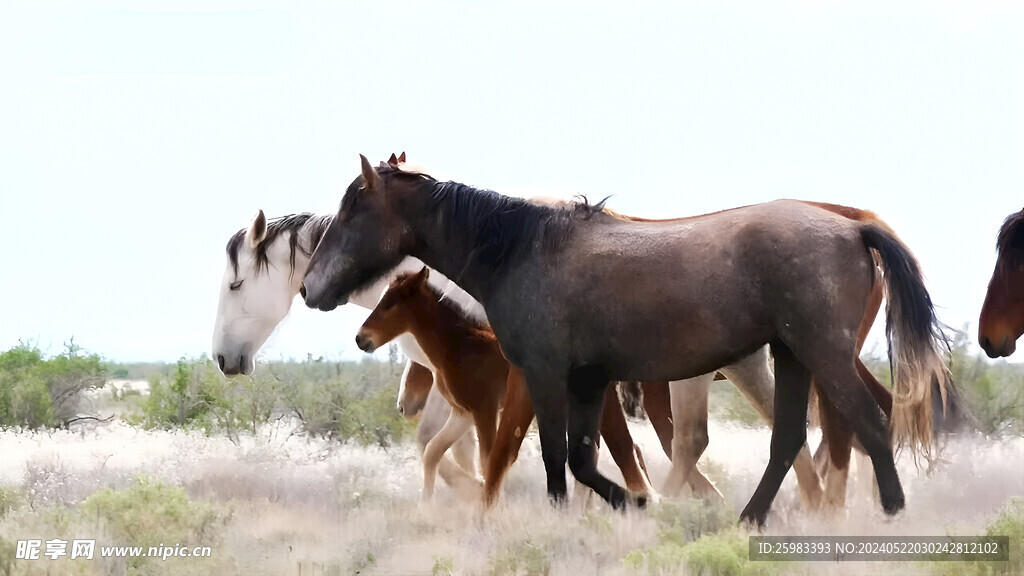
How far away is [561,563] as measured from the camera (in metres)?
5.73

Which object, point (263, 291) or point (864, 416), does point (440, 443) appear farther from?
point (864, 416)

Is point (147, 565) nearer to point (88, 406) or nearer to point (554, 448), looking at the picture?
point (554, 448)

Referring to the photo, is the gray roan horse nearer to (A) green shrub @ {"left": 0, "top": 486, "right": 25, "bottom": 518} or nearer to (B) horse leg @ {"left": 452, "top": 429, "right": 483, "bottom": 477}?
(B) horse leg @ {"left": 452, "top": 429, "right": 483, "bottom": 477}

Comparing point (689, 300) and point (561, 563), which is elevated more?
point (689, 300)

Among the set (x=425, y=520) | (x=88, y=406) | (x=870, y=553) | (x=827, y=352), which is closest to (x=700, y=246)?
(x=827, y=352)

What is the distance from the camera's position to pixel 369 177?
275 inches

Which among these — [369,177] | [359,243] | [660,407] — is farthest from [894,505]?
[369,177]

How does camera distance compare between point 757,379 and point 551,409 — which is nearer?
point 551,409

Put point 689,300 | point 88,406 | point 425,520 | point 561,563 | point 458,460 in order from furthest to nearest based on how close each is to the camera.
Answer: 1. point 88,406
2. point 458,460
3. point 425,520
4. point 689,300
5. point 561,563

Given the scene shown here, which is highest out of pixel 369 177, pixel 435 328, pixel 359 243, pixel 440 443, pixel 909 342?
pixel 369 177

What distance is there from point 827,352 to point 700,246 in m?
0.91

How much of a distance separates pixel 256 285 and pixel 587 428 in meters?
3.74

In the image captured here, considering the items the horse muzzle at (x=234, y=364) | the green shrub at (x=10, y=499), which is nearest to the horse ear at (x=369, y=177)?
the horse muzzle at (x=234, y=364)

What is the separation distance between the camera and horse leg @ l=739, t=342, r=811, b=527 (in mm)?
6461
